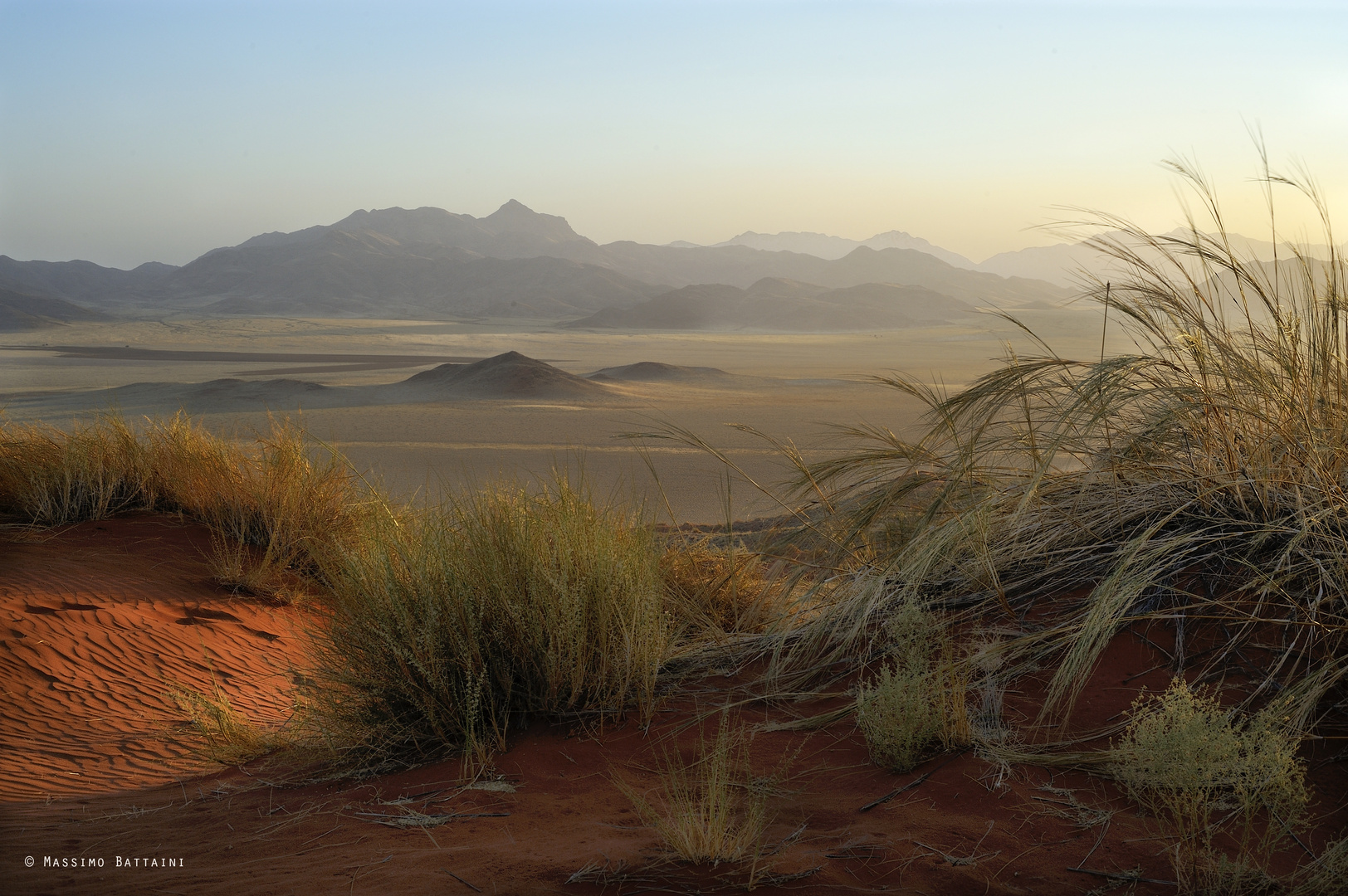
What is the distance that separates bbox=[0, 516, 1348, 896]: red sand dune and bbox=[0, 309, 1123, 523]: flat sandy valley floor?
183 cm

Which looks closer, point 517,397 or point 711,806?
point 711,806

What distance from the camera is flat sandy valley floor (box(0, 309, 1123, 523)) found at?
619 inches

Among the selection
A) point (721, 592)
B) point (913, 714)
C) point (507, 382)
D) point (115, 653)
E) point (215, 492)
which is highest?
point (507, 382)

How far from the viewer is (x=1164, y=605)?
3.61 meters

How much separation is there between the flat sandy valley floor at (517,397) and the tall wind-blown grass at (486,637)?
2.82 feet

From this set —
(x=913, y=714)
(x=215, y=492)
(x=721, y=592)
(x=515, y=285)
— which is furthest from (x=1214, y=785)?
(x=515, y=285)

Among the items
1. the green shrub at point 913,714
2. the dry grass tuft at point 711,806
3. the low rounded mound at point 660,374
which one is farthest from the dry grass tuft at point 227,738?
the low rounded mound at point 660,374

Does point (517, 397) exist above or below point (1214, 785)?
above

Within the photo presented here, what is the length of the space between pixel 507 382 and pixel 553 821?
91.3 feet

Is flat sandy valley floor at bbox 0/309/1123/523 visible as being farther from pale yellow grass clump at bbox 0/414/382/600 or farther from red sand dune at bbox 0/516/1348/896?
red sand dune at bbox 0/516/1348/896

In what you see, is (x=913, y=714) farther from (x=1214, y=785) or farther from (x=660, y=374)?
(x=660, y=374)

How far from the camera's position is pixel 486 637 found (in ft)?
12.4

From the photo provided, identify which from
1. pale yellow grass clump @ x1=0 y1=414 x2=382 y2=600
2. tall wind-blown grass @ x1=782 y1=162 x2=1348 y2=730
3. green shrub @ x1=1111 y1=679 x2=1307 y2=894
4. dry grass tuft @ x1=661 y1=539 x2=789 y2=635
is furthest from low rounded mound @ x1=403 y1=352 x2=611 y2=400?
green shrub @ x1=1111 y1=679 x2=1307 y2=894

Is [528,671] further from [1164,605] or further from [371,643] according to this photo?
[1164,605]
